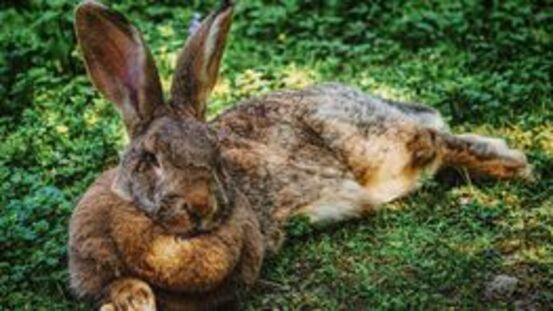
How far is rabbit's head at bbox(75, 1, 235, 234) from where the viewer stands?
4500mm

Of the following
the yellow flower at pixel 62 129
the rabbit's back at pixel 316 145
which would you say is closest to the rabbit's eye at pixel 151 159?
the rabbit's back at pixel 316 145

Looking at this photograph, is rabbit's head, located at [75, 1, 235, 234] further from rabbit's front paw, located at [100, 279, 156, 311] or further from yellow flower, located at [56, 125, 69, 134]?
yellow flower, located at [56, 125, 69, 134]

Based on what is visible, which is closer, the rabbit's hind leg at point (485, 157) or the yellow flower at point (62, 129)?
the rabbit's hind leg at point (485, 157)

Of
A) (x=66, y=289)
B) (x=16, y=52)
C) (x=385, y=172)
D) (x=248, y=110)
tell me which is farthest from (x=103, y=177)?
(x=16, y=52)

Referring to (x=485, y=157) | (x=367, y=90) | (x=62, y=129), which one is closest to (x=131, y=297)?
(x=485, y=157)

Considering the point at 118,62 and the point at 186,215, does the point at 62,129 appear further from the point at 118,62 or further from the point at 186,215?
the point at 186,215

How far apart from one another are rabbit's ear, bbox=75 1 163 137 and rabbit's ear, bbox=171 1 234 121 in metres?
0.15

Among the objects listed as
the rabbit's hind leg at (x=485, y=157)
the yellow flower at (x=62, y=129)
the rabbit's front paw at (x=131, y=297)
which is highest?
the rabbit's front paw at (x=131, y=297)

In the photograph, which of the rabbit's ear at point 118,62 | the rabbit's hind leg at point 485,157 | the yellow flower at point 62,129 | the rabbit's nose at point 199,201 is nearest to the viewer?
the rabbit's nose at point 199,201

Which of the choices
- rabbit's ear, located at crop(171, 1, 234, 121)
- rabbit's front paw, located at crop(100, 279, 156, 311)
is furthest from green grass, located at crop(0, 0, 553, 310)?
rabbit's ear, located at crop(171, 1, 234, 121)

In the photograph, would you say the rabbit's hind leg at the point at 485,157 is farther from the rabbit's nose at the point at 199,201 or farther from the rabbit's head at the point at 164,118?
the rabbit's nose at the point at 199,201

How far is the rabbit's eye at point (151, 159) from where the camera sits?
465 cm

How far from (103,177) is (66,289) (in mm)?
533

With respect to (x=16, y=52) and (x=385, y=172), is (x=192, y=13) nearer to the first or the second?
(x=16, y=52)
